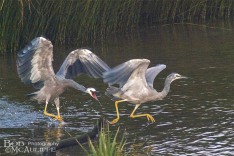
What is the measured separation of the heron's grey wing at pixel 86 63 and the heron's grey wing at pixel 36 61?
1.17 ft

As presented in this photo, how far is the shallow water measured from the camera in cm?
912

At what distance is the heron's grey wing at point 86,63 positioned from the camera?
10727 millimetres

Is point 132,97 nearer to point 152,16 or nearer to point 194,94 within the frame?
point 194,94

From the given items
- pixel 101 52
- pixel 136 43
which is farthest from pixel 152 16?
pixel 101 52

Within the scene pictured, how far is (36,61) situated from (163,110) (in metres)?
2.07

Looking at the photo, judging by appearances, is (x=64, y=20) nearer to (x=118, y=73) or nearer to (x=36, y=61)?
(x=36, y=61)

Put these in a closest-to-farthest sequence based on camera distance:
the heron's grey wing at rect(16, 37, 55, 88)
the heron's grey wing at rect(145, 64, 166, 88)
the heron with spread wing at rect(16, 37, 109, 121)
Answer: the heron's grey wing at rect(16, 37, 55, 88), the heron with spread wing at rect(16, 37, 109, 121), the heron's grey wing at rect(145, 64, 166, 88)

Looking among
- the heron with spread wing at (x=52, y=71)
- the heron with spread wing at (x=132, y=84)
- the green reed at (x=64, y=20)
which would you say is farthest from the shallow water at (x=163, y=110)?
the green reed at (x=64, y=20)

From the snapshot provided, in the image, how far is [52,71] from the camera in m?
10.8

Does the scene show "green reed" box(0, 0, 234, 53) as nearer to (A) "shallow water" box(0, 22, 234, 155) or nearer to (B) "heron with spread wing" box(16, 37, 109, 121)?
(A) "shallow water" box(0, 22, 234, 155)

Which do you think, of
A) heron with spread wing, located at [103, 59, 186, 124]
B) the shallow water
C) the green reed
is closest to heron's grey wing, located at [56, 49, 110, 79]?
heron with spread wing, located at [103, 59, 186, 124]

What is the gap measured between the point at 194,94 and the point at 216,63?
2827 mm

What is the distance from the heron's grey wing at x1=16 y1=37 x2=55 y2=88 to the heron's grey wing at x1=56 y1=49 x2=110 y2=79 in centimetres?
36

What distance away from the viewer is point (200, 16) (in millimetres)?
21750
